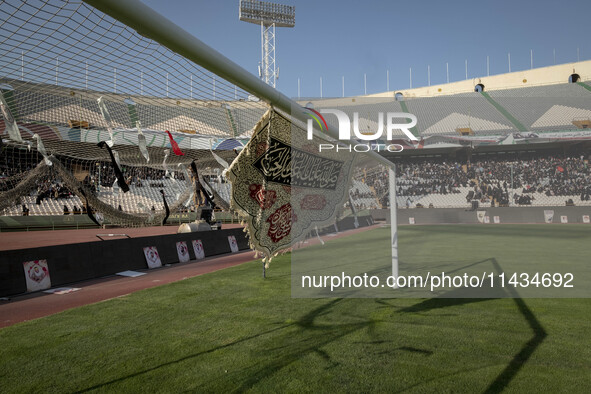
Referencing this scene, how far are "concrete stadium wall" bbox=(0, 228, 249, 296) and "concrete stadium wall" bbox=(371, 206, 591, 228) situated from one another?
20035mm

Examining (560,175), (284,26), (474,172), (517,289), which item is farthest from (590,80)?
(517,289)

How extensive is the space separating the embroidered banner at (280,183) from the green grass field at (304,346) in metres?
1.22

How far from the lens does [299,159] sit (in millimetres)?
4027

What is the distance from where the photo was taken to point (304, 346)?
13.7 feet

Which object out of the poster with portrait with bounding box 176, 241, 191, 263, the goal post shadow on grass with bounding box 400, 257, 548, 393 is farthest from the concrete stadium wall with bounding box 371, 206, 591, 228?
the goal post shadow on grass with bounding box 400, 257, 548, 393

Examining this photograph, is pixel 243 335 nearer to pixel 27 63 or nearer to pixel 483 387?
pixel 483 387

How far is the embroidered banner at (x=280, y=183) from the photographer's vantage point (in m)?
3.47

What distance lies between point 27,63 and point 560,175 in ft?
128

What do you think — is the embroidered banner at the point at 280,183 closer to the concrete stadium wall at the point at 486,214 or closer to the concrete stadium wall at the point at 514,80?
the concrete stadium wall at the point at 486,214

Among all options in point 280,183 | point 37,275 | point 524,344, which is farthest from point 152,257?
point 524,344

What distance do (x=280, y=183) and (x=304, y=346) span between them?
1.83 metres

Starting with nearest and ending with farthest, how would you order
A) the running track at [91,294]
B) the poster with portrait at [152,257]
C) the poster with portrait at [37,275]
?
1. the running track at [91,294]
2. the poster with portrait at [37,275]
3. the poster with portrait at [152,257]

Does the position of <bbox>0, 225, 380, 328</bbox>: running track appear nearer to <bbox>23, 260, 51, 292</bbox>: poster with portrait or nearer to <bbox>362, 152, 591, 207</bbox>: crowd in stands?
<bbox>23, 260, 51, 292</bbox>: poster with portrait

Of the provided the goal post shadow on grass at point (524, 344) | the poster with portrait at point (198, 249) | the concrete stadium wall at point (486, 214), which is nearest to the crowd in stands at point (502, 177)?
the concrete stadium wall at point (486, 214)
